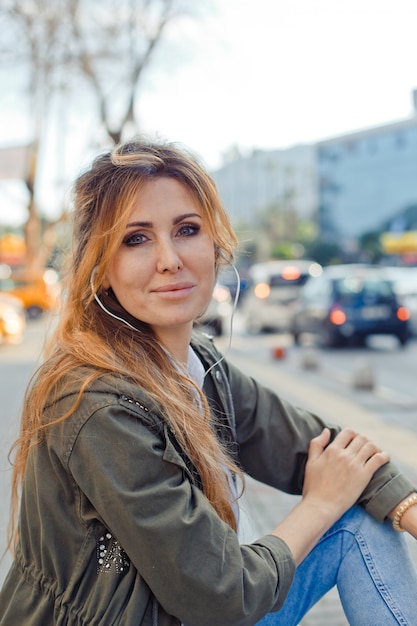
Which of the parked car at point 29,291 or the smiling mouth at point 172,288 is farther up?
the smiling mouth at point 172,288

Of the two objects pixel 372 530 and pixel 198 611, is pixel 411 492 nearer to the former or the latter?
pixel 372 530

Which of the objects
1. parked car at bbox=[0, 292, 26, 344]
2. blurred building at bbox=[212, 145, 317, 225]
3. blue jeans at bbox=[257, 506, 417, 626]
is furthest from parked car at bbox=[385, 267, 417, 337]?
blurred building at bbox=[212, 145, 317, 225]

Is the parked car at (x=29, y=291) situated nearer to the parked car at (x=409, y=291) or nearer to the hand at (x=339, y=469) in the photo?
the parked car at (x=409, y=291)

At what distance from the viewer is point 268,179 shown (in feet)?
432

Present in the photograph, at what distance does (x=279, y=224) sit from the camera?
9131 cm

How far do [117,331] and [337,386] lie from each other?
856cm

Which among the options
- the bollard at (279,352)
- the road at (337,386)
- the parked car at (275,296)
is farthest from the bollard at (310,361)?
the parked car at (275,296)

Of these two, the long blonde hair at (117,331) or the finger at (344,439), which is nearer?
the long blonde hair at (117,331)

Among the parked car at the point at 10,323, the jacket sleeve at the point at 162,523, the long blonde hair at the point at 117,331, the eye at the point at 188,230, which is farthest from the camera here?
the parked car at the point at 10,323

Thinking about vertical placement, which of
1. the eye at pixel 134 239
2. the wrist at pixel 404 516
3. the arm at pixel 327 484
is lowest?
the wrist at pixel 404 516

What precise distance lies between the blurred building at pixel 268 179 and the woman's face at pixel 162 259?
97.3m

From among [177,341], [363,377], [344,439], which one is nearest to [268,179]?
[363,377]

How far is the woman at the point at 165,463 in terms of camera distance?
1552 millimetres

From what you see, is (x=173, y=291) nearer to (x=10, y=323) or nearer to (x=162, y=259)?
(x=162, y=259)
